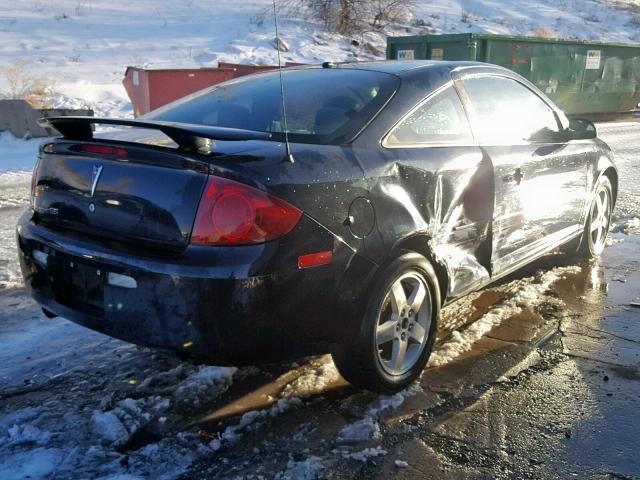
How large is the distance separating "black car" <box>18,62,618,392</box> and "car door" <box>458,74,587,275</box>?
1.0 inches

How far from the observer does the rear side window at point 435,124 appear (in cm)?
330

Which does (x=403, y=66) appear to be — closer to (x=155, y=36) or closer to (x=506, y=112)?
(x=506, y=112)

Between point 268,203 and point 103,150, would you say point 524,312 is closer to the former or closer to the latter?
point 268,203

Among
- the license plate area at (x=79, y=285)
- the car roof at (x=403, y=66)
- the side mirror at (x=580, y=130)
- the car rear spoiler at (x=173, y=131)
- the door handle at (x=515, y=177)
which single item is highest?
the car roof at (x=403, y=66)

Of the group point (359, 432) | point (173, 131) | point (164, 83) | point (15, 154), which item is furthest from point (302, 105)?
point (164, 83)

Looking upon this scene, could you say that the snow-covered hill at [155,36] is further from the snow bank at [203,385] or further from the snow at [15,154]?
the snow bank at [203,385]

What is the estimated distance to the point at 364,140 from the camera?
3.07 metres

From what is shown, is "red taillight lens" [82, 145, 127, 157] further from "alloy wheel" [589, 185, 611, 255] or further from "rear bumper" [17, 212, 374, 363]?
"alloy wheel" [589, 185, 611, 255]

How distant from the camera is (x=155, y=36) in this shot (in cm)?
2705

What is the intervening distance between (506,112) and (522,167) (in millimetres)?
414

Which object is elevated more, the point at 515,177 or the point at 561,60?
the point at 561,60

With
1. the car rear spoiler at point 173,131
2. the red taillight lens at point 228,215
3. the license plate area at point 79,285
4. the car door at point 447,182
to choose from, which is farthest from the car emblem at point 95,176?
the car door at point 447,182

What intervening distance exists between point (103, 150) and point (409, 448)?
1.86 meters

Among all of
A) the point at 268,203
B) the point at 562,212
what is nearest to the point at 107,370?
the point at 268,203
